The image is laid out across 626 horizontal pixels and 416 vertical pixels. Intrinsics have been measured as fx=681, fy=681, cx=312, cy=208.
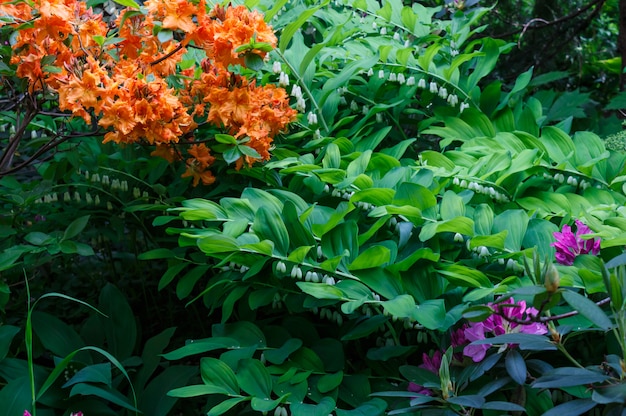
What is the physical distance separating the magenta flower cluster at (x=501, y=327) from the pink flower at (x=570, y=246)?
0.15 metres

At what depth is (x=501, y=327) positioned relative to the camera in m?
1.38

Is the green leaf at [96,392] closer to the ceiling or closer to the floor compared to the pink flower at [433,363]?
closer to the floor

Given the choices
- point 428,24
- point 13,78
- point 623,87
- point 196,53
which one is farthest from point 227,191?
point 623,87

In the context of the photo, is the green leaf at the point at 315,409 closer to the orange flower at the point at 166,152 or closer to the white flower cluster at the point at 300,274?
the white flower cluster at the point at 300,274

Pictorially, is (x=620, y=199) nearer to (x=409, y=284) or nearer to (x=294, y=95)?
(x=409, y=284)

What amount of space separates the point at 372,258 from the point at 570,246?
1.40 ft

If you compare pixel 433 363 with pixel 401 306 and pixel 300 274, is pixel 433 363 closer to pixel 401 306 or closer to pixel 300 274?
pixel 401 306

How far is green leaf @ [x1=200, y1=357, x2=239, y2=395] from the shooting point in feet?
4.99

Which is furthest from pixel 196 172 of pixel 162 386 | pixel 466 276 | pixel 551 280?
pixel 551 280

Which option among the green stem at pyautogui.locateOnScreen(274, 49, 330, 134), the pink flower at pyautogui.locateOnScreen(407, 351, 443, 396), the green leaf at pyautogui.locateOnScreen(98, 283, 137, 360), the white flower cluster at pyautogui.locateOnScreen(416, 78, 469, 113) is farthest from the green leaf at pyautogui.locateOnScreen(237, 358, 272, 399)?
the white flower cluster at pyautogui.locateOnScreen(416, 78, 469, 113)

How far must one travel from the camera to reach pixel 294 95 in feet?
7.08

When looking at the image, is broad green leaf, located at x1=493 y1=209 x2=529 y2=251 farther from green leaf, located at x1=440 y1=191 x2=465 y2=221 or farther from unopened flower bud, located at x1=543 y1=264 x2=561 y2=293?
unopened flower bud, located at x1=543 y1=264 x2=561 y2=293

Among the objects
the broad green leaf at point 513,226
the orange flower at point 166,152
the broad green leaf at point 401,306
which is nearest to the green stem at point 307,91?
the orange flower at point 166,152

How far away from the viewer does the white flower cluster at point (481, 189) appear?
1.81 m
